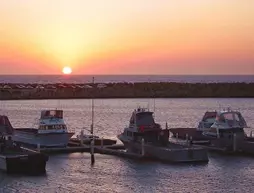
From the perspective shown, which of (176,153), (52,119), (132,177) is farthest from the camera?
(52,119)

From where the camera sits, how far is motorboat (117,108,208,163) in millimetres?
37281

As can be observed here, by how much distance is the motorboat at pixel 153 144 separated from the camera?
3728 cm

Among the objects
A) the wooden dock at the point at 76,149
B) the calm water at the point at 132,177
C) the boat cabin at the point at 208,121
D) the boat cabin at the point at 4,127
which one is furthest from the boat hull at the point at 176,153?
the boat cabin at the point at 208,121

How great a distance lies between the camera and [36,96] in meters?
127

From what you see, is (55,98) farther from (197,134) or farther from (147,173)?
(147,173)

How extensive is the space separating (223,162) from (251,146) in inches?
135

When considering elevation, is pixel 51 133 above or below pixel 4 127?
below

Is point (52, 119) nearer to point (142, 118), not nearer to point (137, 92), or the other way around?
point (142, 118)

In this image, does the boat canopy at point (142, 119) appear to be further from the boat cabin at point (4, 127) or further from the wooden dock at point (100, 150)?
the boat cabin at point (4, 127)

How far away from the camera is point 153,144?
131ft

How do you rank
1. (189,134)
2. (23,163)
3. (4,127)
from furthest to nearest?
(189,134), (4,127), (23,163)

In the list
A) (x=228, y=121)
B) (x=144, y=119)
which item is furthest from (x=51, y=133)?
(x=228, y=121)

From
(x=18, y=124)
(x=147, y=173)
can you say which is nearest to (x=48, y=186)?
(x=147, y=173)

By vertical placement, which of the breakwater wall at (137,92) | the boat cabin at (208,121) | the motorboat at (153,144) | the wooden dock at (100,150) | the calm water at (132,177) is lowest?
the calm water at (132,177)
